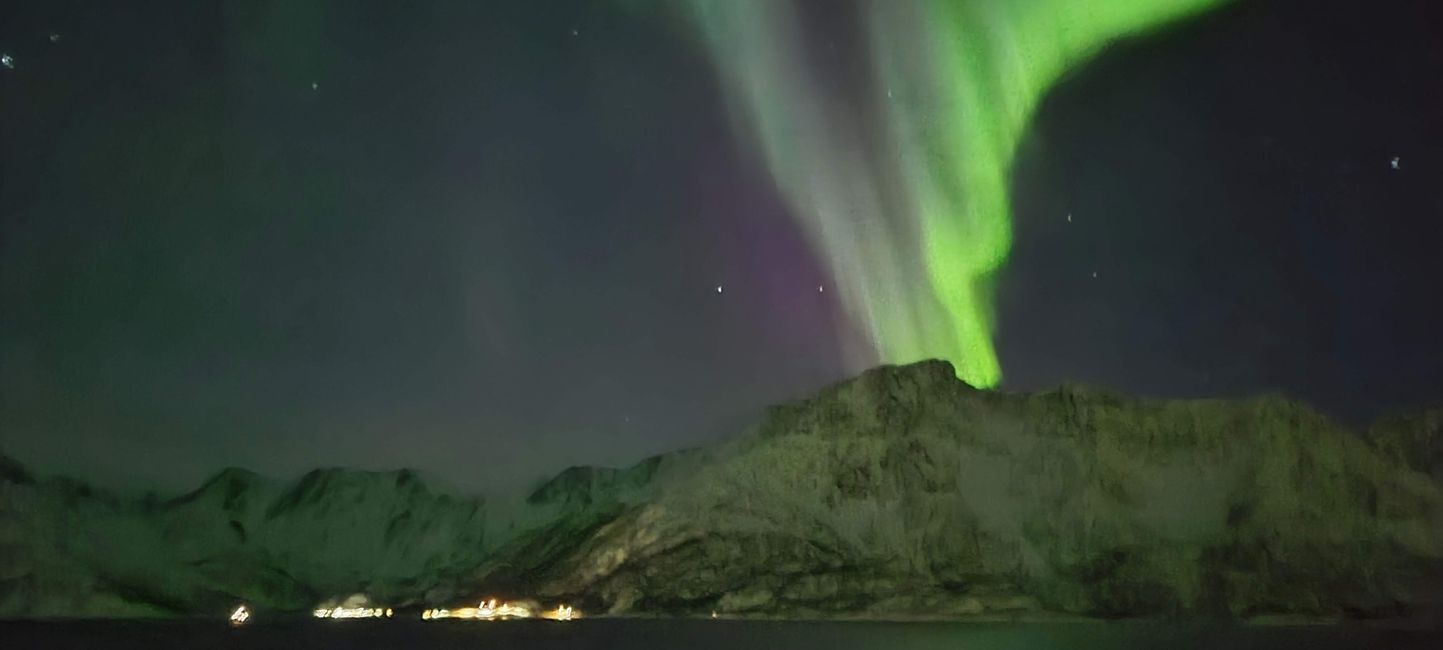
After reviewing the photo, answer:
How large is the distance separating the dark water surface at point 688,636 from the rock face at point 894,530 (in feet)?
20.1

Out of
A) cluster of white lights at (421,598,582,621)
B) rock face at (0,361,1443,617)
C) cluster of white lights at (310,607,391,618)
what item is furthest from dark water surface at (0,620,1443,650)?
rock face at (0,361,1443,617)

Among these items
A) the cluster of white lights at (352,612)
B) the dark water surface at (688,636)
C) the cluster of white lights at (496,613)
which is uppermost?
the cluster of white lights at (352,612)

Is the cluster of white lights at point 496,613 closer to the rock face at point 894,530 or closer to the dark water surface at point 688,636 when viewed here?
the rock face at point 894,530

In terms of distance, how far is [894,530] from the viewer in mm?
105125

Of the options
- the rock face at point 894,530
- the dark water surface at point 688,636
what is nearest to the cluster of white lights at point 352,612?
the rock face at point 894,530

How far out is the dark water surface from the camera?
5869cm

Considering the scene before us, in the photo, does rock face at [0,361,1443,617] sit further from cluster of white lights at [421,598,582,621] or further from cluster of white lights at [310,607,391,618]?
cluster of white lights at [310,607,391,618]

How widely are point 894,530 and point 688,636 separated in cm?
3954

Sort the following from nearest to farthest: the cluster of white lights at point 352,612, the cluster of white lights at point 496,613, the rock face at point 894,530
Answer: the rock face at point 894,530
the cluster of white lights at point 352,612
the cluster of white lights at point 496,613

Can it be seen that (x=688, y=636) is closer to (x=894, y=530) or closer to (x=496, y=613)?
(x=496, y=613)

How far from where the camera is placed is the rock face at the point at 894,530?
87.5 meters

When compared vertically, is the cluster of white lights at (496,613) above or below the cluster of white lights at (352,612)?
below

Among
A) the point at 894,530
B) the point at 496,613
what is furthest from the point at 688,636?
the point at 894,530

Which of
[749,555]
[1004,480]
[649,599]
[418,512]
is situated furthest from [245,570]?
[1004,480]
